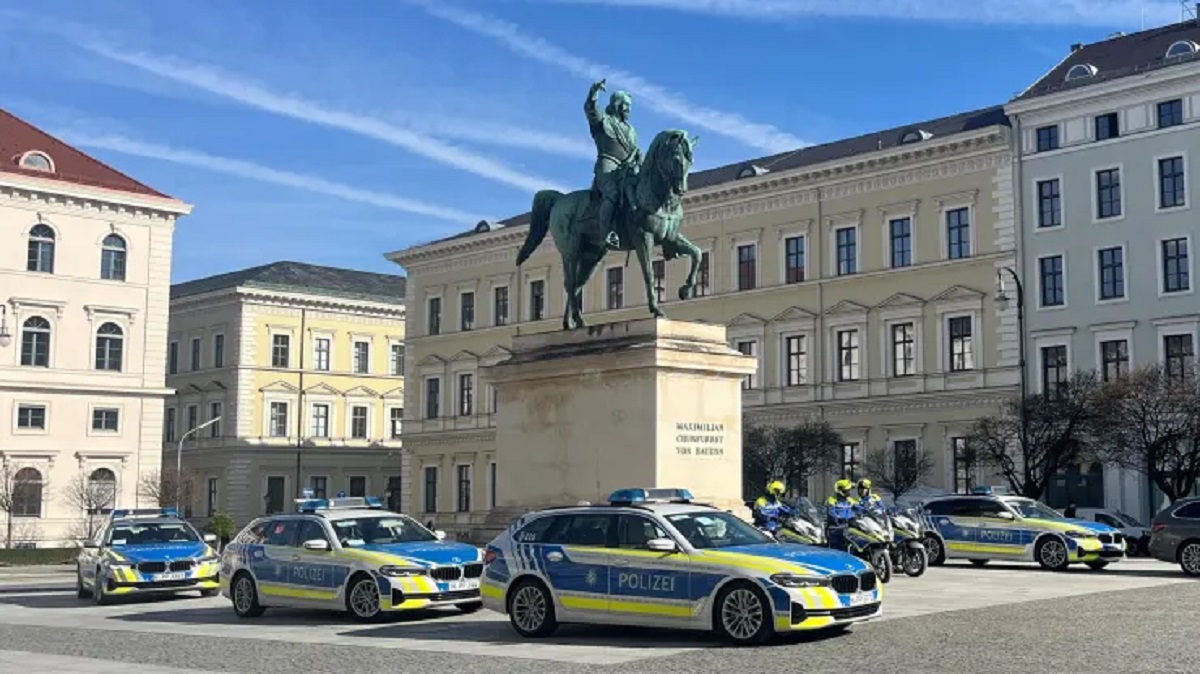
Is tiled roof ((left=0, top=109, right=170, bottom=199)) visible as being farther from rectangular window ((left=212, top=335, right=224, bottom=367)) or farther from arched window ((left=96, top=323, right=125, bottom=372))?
rectangular window ((left=212, top=335, right=224, bottom=367))

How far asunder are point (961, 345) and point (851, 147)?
1121cm

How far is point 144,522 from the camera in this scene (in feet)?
82.2

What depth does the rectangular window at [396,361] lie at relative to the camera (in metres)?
92.1

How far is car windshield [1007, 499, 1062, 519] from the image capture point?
1106 inches

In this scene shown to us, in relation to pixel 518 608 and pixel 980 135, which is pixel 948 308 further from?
pixel 518 608

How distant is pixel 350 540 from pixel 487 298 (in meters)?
55.8

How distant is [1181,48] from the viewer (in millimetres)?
52219

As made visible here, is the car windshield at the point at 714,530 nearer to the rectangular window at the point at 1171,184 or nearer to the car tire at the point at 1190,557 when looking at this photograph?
the car tire at the point at 1190,557

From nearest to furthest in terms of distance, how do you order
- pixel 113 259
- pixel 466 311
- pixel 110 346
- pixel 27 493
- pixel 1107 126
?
pixel 1107 126 < pixel 27 493 < pixel 110 346 < pixel 113 259 < pixel 466 311

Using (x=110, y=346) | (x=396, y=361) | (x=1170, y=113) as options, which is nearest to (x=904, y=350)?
(x=1170, y=113)

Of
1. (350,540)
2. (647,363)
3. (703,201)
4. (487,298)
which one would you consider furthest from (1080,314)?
(350,540)

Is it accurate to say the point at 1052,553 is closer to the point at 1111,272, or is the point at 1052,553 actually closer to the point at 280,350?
the point at 1111,272

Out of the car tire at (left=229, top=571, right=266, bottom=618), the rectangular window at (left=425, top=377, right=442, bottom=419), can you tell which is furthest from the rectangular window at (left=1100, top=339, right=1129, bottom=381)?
the car tire at (left=229, top=571, right=266, bottom=618)

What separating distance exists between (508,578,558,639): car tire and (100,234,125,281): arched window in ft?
179
